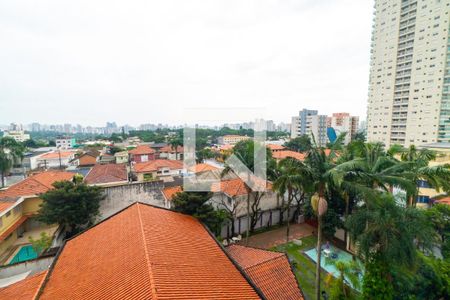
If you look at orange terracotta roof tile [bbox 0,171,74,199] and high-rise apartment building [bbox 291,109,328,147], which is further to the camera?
high-rise apartment building [bbox 291,109,328,147]

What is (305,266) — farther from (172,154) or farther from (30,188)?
(172,154)

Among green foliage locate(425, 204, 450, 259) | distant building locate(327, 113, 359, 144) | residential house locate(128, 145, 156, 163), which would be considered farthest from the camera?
distant building locate(327, 113, 359, 144)

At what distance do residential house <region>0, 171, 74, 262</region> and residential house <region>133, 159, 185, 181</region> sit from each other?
37.1ft

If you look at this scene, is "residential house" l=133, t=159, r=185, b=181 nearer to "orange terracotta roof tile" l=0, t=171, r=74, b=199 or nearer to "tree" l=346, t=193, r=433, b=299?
"orange terracotta roof tile" l=0, t=171, r=74, b=199

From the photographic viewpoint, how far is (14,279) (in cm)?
1081

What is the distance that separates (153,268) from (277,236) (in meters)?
13.9

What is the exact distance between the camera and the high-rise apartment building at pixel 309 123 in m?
93.3

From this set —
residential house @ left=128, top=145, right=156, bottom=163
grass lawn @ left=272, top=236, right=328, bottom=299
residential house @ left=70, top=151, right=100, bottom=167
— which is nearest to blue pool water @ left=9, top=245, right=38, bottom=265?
grass lawn @ left=272, top=236, right=328, bottom=299

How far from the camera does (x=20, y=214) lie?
16.7 m

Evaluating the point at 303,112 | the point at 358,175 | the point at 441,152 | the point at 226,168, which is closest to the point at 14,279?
the point at 226,168

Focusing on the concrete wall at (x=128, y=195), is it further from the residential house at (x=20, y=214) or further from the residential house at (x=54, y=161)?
the residential house at (x=54, y=161)

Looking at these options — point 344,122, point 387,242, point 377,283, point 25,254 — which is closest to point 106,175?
point 25,254

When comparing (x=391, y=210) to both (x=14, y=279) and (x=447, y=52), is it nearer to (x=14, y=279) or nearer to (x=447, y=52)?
(x=14, y=279)

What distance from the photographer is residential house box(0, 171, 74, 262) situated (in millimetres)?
14609
